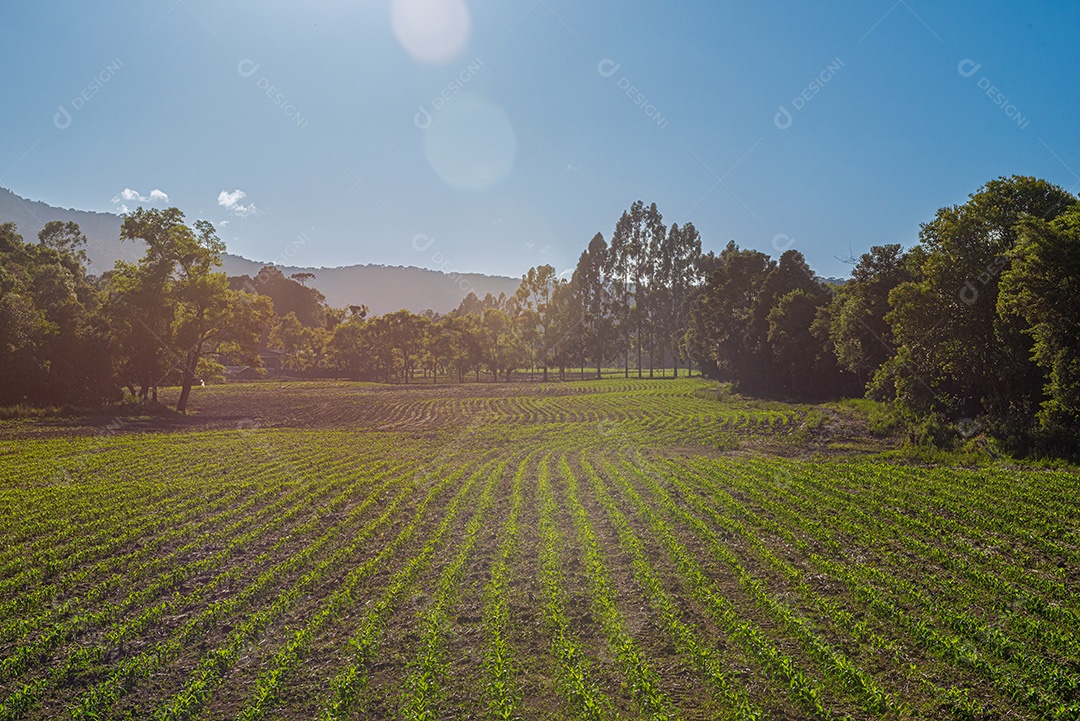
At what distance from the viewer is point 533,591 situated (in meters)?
12.4

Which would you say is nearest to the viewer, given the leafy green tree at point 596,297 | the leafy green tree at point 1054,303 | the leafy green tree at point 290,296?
the leafy green tree at point 1054,303

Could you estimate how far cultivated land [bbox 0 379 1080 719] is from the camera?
8258mm

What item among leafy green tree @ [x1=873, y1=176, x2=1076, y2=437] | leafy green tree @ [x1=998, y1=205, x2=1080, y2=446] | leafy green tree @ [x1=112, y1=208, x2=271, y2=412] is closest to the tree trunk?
leafy green tree @ [x1=112, y1=208, x2=271, y2=412]

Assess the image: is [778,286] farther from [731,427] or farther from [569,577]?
[569,577]

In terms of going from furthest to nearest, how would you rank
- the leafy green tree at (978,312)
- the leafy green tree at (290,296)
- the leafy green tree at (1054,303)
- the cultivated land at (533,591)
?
1. the leafy green tree at (290,296)
2. the leafy green tree at (978,312)
3. the leafy green tree at (1054,303)
4. the cultivated land at (533,591)

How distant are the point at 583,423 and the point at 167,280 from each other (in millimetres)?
38198

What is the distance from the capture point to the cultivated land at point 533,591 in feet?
27.1

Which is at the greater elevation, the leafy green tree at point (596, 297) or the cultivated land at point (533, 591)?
the leafy green tree at point (596, 297)

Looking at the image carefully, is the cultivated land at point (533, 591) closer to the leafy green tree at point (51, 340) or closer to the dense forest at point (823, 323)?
the dense forest at point (823, 323)

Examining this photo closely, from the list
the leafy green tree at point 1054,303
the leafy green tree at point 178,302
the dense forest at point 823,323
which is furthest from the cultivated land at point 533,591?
the leafy green tree at point 178,302

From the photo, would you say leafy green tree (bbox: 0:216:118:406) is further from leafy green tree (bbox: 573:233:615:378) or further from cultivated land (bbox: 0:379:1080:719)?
leafy green tree (bbox: 573:233:615:378)


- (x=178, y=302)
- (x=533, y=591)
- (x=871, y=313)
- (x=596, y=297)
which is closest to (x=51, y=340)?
(x=178, y=302)

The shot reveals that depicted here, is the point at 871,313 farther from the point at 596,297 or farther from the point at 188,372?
the point at 596,297

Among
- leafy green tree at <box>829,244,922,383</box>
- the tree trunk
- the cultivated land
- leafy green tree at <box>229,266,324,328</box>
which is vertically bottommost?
the cultivated land
